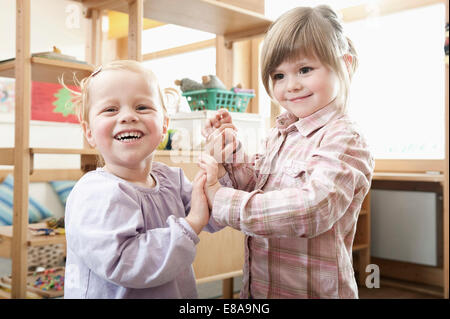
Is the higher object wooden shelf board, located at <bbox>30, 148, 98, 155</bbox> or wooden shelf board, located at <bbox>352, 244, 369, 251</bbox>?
wooden shelf board, located at <bbox>30, 148, 98, 155</bbox>

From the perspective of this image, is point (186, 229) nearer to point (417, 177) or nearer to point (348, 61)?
point (348, 61)

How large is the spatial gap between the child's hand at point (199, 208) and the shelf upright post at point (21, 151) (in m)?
1.11

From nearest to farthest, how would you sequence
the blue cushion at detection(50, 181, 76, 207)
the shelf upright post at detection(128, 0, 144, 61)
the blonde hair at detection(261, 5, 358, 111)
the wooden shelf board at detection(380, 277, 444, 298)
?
the blonde hair at detection(261, 5, 358, 111)
the shelf upright post at detection(128, 0, 144, 61)
the wooden shelf board at detection(380, 277, 444, 298)
the blue cushion at detection(50, 181, 76, 207)

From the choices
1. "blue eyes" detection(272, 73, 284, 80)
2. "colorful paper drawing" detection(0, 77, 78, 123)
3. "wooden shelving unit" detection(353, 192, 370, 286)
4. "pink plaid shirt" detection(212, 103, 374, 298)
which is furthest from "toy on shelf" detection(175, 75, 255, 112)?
"colorful paper drawing" detection(0, 77, 78, 123)

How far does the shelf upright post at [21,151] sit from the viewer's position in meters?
1.63

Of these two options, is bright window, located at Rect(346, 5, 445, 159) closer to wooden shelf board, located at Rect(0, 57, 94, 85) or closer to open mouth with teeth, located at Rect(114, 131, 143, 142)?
wooden shelf board, located at Rect(0, 57, 94, 85)

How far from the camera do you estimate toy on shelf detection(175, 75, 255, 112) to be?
1.83 metres

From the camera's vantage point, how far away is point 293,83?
0.78 m

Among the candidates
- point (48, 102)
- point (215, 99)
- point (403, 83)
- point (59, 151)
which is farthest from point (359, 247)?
point (48, 102)

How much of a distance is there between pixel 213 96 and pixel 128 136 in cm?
111

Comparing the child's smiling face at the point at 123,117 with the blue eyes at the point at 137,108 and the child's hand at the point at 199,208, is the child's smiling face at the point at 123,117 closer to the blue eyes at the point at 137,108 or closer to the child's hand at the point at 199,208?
the blue eyes at the point at 137,108

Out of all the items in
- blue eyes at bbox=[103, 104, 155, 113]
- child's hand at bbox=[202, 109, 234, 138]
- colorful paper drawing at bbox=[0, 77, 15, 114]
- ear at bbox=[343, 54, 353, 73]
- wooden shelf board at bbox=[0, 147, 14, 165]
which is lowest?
wooden shelf board at bbox=[0, 147, 14, 165]

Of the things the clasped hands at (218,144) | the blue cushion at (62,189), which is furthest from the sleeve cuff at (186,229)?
the blue cushion at (62,189)

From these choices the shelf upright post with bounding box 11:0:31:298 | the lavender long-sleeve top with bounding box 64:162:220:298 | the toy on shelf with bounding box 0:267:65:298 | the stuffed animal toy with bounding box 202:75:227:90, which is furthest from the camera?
the toy on shelf with bounding box 0:267:65:298
